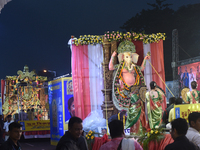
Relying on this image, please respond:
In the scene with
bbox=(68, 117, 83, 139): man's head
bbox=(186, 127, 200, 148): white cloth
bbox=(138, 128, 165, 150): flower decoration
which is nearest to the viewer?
bbox=(68, 117, 83, 139): man's head

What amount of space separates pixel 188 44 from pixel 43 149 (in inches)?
527

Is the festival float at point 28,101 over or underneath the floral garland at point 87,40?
underneath

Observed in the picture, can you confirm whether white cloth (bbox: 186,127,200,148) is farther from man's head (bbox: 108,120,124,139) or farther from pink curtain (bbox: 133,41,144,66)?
pink curtain (bbox: 133,41,144,66)

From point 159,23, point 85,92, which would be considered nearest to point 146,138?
point 85,92

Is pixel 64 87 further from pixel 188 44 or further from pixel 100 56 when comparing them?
pixel 188 44

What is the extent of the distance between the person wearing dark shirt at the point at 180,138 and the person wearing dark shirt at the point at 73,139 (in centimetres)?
90

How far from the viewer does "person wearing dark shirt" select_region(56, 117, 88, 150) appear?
2.86 meters

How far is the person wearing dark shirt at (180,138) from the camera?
106 inches

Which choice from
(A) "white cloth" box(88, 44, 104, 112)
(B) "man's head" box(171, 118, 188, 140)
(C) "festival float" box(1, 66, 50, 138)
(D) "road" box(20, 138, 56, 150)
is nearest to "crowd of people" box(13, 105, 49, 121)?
(C) "festival float" box(1, 66, 50, 138)

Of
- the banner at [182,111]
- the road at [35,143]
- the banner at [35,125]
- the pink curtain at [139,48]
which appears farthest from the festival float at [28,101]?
the banner at [182,111]

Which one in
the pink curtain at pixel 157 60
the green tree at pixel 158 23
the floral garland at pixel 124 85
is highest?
the green tree at pixel 158 23

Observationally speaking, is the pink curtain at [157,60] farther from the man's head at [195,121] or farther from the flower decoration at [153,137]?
the man's head at [195,121]

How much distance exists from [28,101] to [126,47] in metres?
10.9

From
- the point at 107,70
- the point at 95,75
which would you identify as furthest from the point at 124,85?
the point at 95,75
